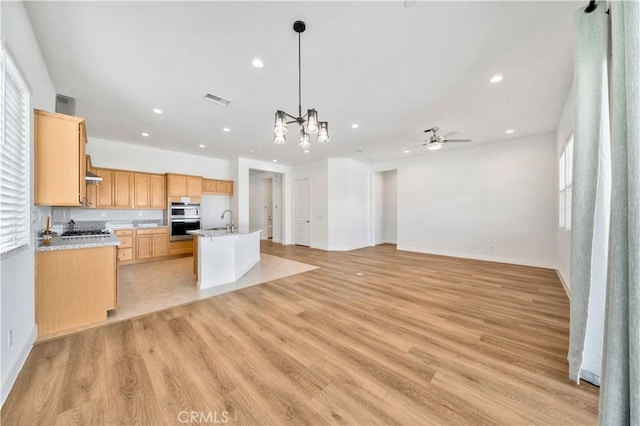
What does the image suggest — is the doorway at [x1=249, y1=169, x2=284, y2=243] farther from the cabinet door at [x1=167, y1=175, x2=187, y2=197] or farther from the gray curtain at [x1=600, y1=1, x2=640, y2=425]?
the gray curtain at [x1=600, y1=1, x2=640, y2=425]

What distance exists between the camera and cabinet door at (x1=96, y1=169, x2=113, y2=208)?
5164 millimetres

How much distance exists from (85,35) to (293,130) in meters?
3.11

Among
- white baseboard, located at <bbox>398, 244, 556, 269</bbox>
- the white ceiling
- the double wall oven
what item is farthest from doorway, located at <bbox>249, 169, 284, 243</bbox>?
the white ceiling

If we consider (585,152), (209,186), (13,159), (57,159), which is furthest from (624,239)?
(209,186)

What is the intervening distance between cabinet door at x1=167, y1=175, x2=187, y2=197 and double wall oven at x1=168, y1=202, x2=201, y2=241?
0.88 feet

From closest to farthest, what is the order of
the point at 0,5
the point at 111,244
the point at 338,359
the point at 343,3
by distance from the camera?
the point at 0,5 < the point at 343,3 < the point at 338,359 < the point at 111,244

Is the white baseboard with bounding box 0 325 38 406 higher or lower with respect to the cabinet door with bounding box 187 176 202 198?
lower

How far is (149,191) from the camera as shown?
588cm

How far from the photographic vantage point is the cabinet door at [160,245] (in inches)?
227

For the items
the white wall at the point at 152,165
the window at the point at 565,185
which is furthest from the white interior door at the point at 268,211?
the window at the point at 565,185

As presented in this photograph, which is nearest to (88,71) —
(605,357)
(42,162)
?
(42,162)

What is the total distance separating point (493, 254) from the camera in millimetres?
5770

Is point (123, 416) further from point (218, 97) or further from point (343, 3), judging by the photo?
point (218, 97)

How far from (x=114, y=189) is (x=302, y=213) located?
5.14 m
